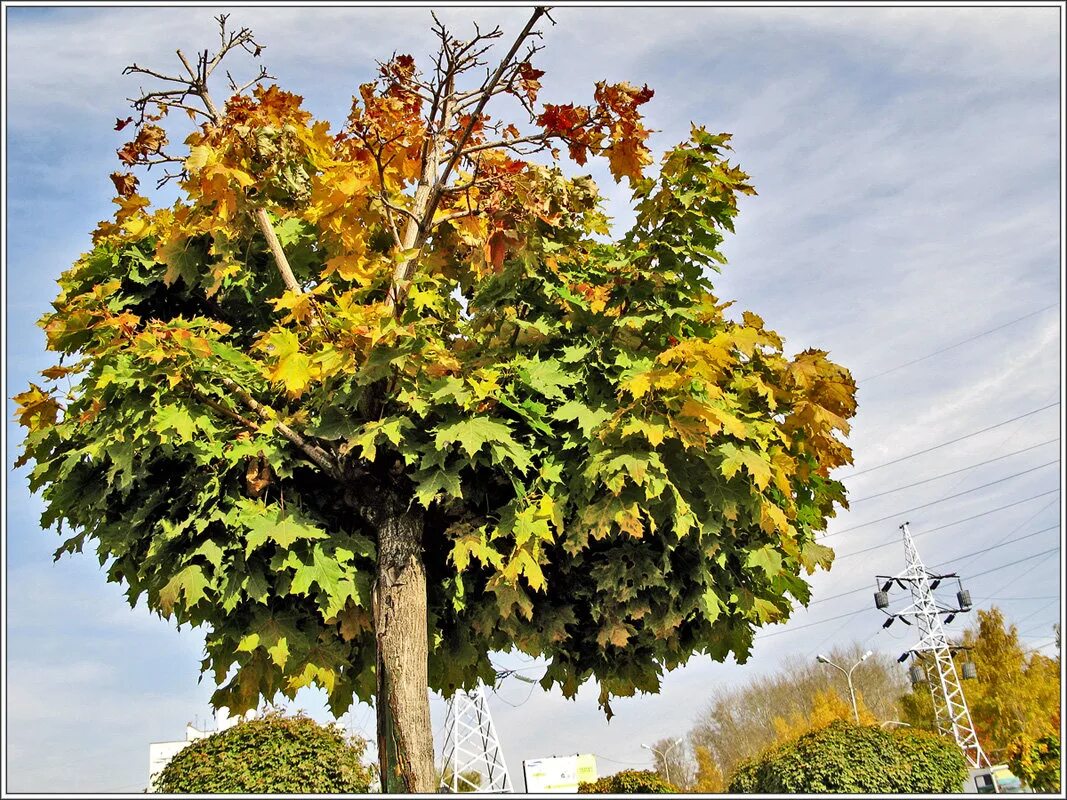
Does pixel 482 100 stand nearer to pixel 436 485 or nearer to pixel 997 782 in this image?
pixel 436 485

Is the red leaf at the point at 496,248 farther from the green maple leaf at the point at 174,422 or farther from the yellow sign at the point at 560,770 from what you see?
the yellow sign at the point at 560,770

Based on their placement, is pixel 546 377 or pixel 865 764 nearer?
pixel 546 377

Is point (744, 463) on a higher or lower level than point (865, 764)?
higher

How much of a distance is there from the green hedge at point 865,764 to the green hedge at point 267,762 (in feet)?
26.1

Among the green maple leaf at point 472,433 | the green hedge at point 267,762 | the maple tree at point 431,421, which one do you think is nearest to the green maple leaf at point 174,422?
the maple tree at point 431,421

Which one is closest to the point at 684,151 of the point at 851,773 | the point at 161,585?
the point at 161,585

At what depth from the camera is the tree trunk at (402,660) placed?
698 centimetres

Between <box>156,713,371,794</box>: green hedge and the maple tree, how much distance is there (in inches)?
207

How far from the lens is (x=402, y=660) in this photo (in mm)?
7152

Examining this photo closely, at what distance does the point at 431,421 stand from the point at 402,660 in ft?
6.35

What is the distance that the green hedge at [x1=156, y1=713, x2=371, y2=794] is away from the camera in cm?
1255

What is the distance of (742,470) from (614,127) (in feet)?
9.82

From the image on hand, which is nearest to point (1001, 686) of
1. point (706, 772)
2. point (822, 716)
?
point (822, 716)

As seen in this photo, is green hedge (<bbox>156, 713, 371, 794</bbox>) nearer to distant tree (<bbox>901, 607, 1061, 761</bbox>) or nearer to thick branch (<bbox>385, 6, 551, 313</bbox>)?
thick branch (<bbox>385, 6, 551, 313</bbox>)
